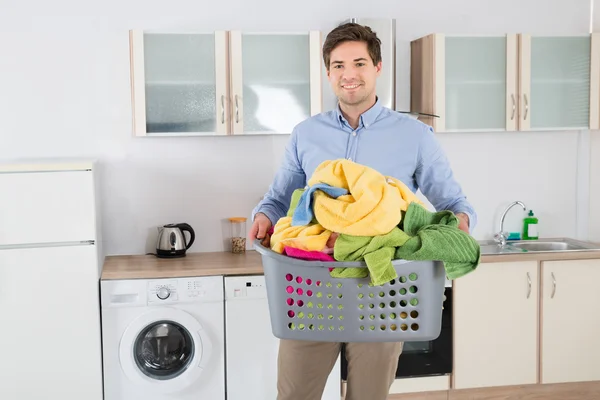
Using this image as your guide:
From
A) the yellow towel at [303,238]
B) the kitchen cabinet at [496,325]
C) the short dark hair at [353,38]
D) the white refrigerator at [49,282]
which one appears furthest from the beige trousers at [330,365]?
the kitchen cabinet at [496,325]

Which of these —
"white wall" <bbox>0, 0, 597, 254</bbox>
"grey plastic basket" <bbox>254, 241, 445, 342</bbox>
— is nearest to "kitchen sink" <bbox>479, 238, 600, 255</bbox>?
"white wall" <bbox>0, 0, 597, 254</bbox>

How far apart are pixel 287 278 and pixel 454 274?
395 mm

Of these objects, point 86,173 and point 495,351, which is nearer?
point 86,173

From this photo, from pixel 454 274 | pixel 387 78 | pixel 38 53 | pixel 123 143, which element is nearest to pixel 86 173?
pixel 123 143

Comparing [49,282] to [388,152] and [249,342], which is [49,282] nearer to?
[249,342]

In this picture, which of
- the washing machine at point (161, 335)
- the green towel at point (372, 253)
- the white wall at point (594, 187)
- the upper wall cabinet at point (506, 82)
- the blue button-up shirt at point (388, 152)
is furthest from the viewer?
the white wall at point (594, 187)

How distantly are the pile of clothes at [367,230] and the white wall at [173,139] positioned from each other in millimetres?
2440

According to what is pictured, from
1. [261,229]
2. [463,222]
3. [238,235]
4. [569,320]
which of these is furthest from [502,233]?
[261,229]

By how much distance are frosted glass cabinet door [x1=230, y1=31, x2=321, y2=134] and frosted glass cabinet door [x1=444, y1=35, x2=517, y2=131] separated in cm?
73

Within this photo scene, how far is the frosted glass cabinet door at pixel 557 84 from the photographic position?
4227mm

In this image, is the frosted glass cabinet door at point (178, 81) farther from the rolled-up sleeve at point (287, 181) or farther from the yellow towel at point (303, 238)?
the yellow towel at point (303, 238)

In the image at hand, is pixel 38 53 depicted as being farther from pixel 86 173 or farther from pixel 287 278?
pixel 287 278

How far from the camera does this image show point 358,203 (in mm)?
1800

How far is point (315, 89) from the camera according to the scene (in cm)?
401
